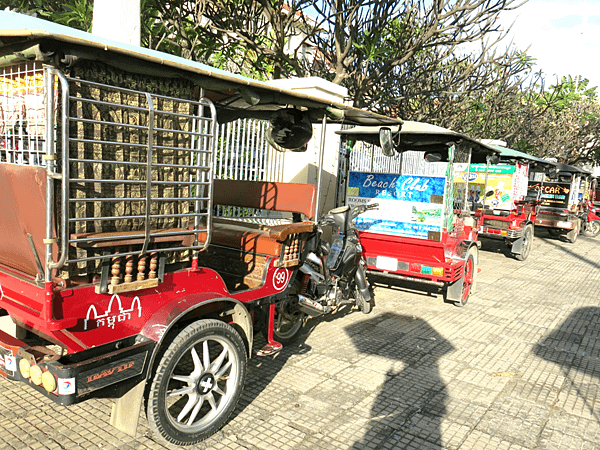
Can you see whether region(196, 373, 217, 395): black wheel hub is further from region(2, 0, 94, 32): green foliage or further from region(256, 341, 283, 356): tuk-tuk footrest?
region(2, 0, 94, 32): green foliage

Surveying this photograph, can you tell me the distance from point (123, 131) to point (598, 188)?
29236 millimetres

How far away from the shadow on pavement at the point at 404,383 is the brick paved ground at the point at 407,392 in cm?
1

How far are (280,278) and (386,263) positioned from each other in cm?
290

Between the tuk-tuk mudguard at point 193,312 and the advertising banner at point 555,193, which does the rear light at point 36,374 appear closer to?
the tuk-tuk mudguard at point 193,312

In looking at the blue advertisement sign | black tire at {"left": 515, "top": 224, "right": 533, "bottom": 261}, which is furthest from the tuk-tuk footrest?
black tire at {"left": 515, "top": 224, "right": 533, "bottom": 261}

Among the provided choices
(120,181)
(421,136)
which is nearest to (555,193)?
(421,136)

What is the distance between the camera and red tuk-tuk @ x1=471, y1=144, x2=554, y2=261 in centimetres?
1095

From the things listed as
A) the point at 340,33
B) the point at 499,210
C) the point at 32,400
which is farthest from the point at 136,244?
the point at 499,210

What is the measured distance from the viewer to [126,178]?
9.48 ft

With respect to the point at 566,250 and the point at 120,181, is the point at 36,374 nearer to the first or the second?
the point at 120,181

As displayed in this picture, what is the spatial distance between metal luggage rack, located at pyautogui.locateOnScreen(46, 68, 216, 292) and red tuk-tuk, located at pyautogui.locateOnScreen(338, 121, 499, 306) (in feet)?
12.6

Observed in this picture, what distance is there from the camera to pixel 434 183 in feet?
21.5

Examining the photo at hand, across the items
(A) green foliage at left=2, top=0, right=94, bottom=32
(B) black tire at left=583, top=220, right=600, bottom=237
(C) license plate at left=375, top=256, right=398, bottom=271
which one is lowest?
(B) black tire at left=583, top=220, right=600, bottom=237

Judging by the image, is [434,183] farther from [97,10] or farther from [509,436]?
[97,10]
